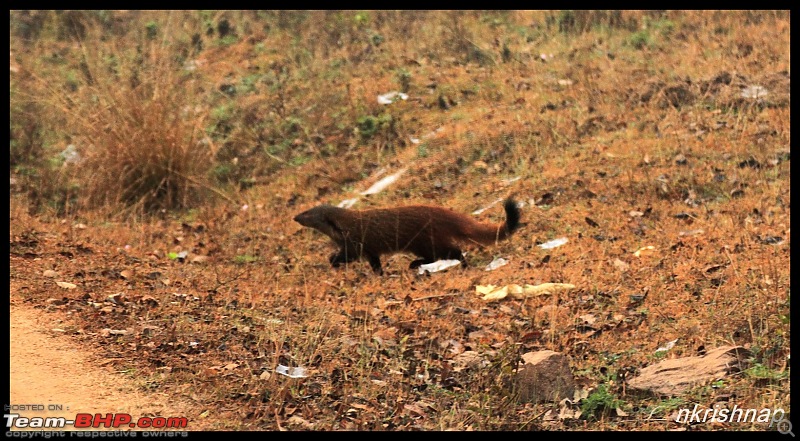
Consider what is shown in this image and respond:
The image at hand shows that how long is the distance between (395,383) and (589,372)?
106 centimetres

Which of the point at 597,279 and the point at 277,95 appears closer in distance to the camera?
the point at 597,279

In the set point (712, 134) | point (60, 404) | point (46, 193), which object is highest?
point (712, 134)

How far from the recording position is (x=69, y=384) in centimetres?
464

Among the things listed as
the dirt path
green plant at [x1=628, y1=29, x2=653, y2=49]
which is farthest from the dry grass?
the dirt path

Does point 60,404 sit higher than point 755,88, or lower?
lower

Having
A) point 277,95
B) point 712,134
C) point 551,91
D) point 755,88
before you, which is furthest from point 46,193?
point 755,88

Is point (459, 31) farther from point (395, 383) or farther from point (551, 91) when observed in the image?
point (395, 383)

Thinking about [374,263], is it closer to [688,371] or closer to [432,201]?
[432,201]

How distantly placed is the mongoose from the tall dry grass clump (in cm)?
238

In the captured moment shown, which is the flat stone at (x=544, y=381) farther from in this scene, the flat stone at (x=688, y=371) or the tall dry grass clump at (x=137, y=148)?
the tall dry grass clump at (x=137, y=148)

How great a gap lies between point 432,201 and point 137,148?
2.90m

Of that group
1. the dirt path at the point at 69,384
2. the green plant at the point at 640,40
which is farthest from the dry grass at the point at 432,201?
the dirt path at the point at 69,384

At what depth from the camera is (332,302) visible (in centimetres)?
670

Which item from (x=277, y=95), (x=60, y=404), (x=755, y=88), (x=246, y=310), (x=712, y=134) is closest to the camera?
(x=60, y=404)
